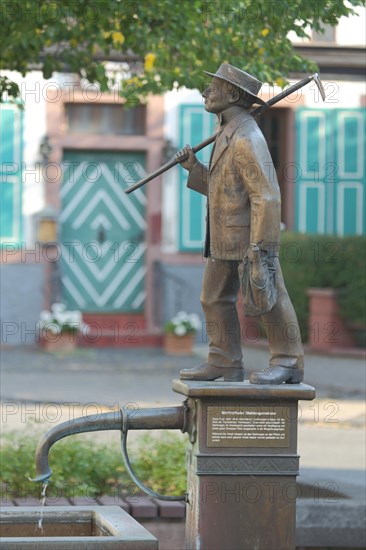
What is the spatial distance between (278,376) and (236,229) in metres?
0.64

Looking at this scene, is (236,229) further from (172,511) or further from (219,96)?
(172,511)

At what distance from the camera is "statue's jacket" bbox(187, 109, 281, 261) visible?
5629 millimetres

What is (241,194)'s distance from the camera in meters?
5.79

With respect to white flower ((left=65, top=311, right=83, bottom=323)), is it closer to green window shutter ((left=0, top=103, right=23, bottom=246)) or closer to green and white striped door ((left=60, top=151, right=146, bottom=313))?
green and white striped door ((left=60, top=151, right=146, bottom=313))

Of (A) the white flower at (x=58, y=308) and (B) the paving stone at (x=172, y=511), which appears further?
(A) the white flower at (x=58, y=308)

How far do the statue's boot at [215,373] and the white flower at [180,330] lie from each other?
12.0 meters

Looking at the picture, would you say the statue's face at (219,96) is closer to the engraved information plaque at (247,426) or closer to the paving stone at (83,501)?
the engraved information plaque at (247,426)

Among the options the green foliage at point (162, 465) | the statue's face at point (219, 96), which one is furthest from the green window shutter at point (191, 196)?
the statue's face at point (219, 96)

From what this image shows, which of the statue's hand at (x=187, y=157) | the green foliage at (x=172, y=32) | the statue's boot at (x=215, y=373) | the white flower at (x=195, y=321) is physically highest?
the green foliage at (x=172, y=32)

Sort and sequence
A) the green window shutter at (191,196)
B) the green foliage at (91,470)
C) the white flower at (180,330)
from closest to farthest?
the green foliage at (91,470)
the white flower at (180,330)
the green window shutter at (191,196)

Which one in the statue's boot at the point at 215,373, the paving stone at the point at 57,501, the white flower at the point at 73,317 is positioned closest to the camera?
the statue's boot at the point at 215,373

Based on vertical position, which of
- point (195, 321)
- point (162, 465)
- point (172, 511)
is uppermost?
point (195, 321)

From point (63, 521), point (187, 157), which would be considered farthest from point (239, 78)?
point (63, 521)

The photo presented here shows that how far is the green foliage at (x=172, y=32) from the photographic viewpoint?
8289mm
